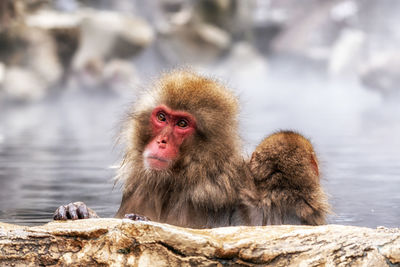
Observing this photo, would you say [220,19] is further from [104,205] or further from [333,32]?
[104,205]

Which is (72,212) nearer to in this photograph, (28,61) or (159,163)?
(159,163)

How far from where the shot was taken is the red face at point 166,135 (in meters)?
3.72

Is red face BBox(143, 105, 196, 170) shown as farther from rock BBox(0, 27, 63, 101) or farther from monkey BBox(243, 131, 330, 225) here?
rock BBox(0, 27, 63, 101)

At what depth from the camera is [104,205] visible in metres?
5.00

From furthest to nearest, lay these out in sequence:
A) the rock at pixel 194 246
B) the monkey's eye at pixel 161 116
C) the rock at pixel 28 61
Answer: the rock at pixel 28 61 < the monkey's eye at pixel 161 116 < the rock at pixel 194 246

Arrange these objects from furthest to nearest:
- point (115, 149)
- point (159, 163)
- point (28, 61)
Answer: point (28, 61) → point (115, 149) → point (159, 163)

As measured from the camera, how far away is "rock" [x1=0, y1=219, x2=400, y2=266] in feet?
9.45

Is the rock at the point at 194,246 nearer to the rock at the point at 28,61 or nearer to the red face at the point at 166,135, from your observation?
the red face at the point at 166,135

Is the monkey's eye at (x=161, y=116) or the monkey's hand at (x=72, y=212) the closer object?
the monkey's hand at (x=72, y=212)

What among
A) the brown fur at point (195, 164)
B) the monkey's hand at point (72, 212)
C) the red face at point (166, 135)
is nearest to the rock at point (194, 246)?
the monkey's hand at point (72, 212)

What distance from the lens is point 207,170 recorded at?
373cm

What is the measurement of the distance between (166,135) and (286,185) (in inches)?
28.1

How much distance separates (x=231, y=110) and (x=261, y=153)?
12.7 inches

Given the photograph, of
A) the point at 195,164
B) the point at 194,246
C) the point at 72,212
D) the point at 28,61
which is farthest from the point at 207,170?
the point at 28,61
